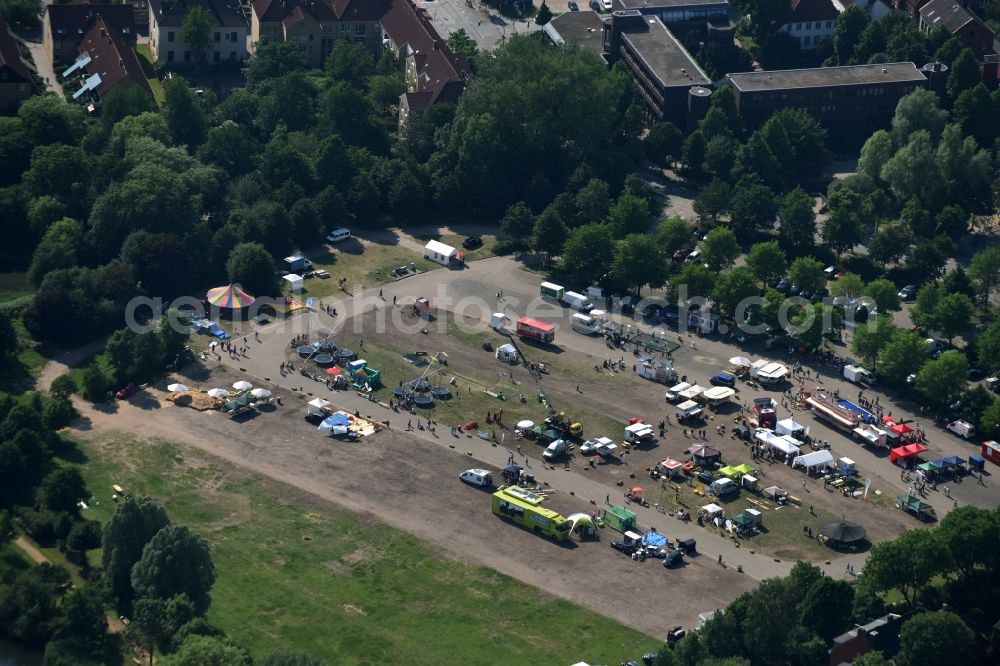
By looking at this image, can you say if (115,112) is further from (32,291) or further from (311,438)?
(311,438)

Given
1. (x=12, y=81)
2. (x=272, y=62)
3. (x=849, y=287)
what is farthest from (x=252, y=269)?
(x=849, y=287)

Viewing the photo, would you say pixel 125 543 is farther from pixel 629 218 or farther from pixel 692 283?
pixel 629 218

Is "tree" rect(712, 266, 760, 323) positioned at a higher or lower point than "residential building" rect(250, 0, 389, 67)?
lower

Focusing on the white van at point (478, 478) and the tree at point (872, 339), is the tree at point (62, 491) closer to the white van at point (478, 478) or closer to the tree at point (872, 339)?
the white van at point (478, 478)

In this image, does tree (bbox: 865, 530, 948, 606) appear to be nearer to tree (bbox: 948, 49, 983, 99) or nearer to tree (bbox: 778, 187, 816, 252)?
tree (bbox: 778, 187, 816, 252)

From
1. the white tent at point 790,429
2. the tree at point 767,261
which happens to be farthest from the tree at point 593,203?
the white tent at point 790,429

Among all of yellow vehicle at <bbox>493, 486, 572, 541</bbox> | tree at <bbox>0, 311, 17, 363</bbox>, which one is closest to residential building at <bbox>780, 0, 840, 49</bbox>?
yellow vehicle at <bbox>493, 486, 572, 541</bbox>
